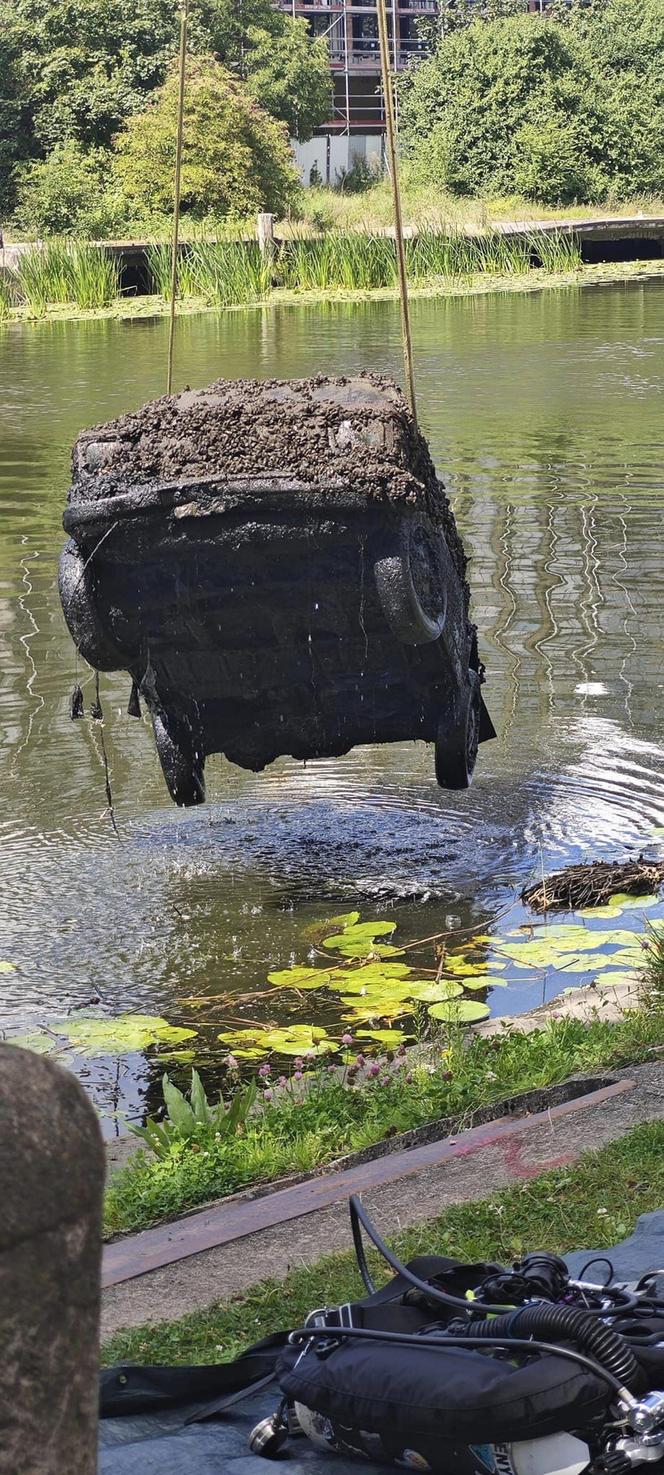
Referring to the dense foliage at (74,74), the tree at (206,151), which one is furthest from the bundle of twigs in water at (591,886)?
the dense foliage at (74,74)

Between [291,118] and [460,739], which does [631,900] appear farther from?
[291,118]

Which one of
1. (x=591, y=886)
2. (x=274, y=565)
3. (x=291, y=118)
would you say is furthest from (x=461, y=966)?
(x=291, y=118)

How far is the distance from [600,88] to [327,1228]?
5099 cm

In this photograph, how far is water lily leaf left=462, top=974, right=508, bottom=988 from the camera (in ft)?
24.2

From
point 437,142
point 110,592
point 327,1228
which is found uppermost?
point 437,142

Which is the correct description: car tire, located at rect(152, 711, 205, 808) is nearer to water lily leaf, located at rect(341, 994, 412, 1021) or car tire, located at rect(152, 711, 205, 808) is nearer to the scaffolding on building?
water lily leaf, located at rect(341, 994, 412, 1021)

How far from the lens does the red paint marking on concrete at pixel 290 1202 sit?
4.50 m

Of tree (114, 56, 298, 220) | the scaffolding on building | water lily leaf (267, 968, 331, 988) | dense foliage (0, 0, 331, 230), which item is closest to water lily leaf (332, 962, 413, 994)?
water lily leaf (267, 968, 331, 988)

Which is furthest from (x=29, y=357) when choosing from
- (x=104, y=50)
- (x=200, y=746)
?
(x=200, y=746)

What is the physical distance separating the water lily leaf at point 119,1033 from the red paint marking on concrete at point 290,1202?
6.56ft

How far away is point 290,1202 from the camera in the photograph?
4.75 metres

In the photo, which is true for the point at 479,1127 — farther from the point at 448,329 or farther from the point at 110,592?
the point at 448,329

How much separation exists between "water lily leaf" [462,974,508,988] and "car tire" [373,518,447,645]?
1356 millimetres

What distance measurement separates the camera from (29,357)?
29.1 meters
